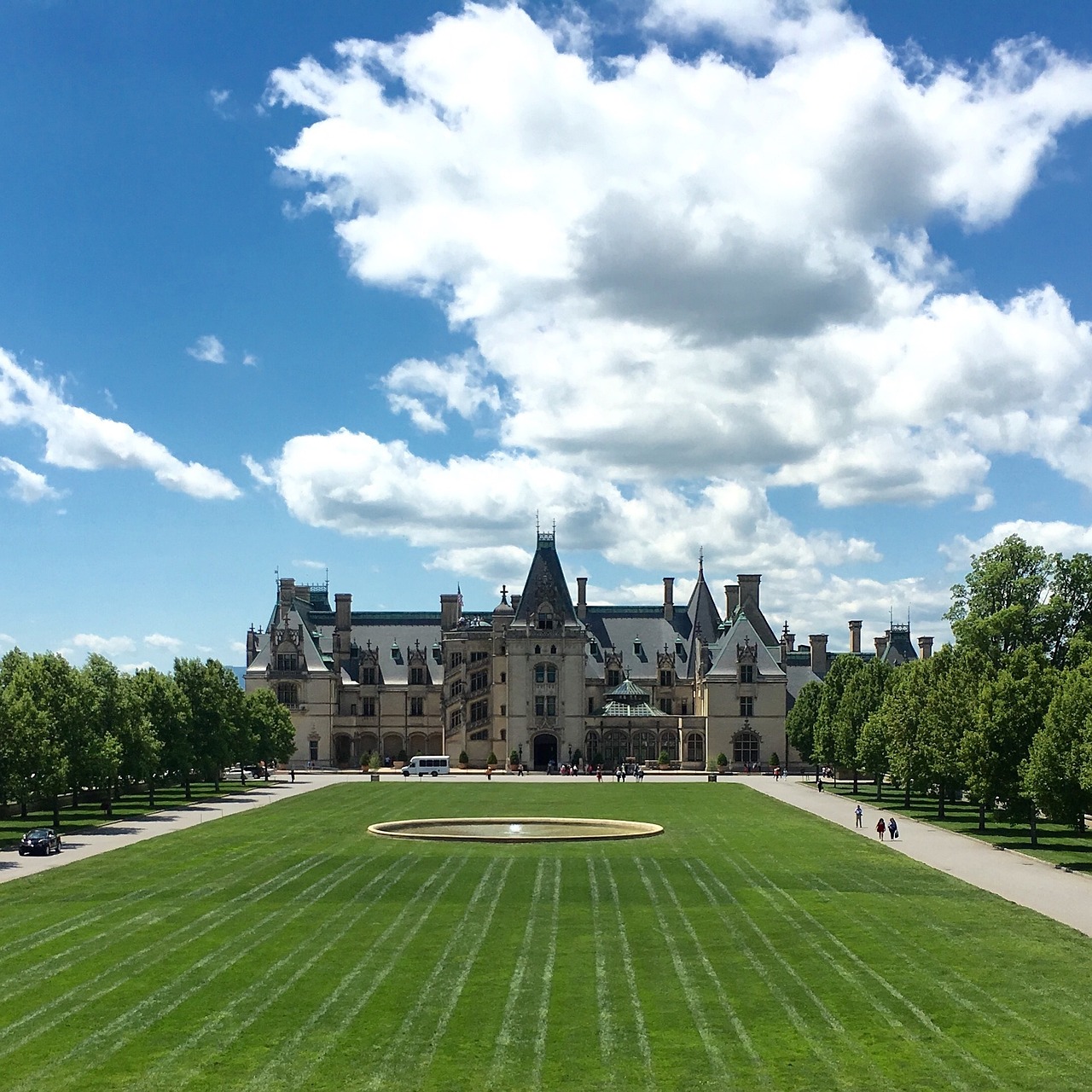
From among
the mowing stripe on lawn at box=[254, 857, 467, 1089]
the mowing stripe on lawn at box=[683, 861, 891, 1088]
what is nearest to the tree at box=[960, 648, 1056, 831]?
the mowing stripe on lawn at box=[683, 861, 891, 1088]

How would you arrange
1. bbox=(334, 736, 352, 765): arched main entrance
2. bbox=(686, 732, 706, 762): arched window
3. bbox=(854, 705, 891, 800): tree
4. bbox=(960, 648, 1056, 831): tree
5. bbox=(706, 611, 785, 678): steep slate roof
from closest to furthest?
bbox=(960, 648, 1056, 831): tree
bbox=(854, 705, 891, 800): tree
bbox=(706, 611, 785, 678): steep slate roof
bbox=(686, 732, 706, 762): arched window
bbox=(334, 736, 352, 765): arched main entrance

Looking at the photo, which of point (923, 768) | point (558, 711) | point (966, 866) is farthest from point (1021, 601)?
point (558, 711)

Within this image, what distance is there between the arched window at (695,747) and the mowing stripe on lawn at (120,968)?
87.5 m

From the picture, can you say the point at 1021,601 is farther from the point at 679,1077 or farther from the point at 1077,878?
the point at 679,1077

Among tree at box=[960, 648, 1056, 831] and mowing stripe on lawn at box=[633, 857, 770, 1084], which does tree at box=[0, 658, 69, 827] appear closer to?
mowing stripe on lawn at box=[633, 857, 770, 1084]

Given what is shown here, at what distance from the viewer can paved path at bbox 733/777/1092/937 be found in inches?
1572

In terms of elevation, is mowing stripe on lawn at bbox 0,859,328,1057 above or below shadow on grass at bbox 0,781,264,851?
below

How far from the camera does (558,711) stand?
127688mm

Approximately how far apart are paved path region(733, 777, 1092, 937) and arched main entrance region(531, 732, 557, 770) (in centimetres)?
5376

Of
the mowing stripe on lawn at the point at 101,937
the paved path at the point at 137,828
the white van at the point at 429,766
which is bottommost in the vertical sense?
the mowing stripe on lawn at the point at 101,937

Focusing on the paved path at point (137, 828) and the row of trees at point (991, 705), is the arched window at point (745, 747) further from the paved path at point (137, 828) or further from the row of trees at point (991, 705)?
the paved path at point (137, 828)

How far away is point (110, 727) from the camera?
71.7 meters

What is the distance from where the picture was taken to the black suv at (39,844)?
52250 millimetres

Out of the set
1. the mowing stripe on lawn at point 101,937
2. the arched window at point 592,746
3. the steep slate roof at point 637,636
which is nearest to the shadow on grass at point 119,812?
the mowing stripe on lawn at point 101,937
